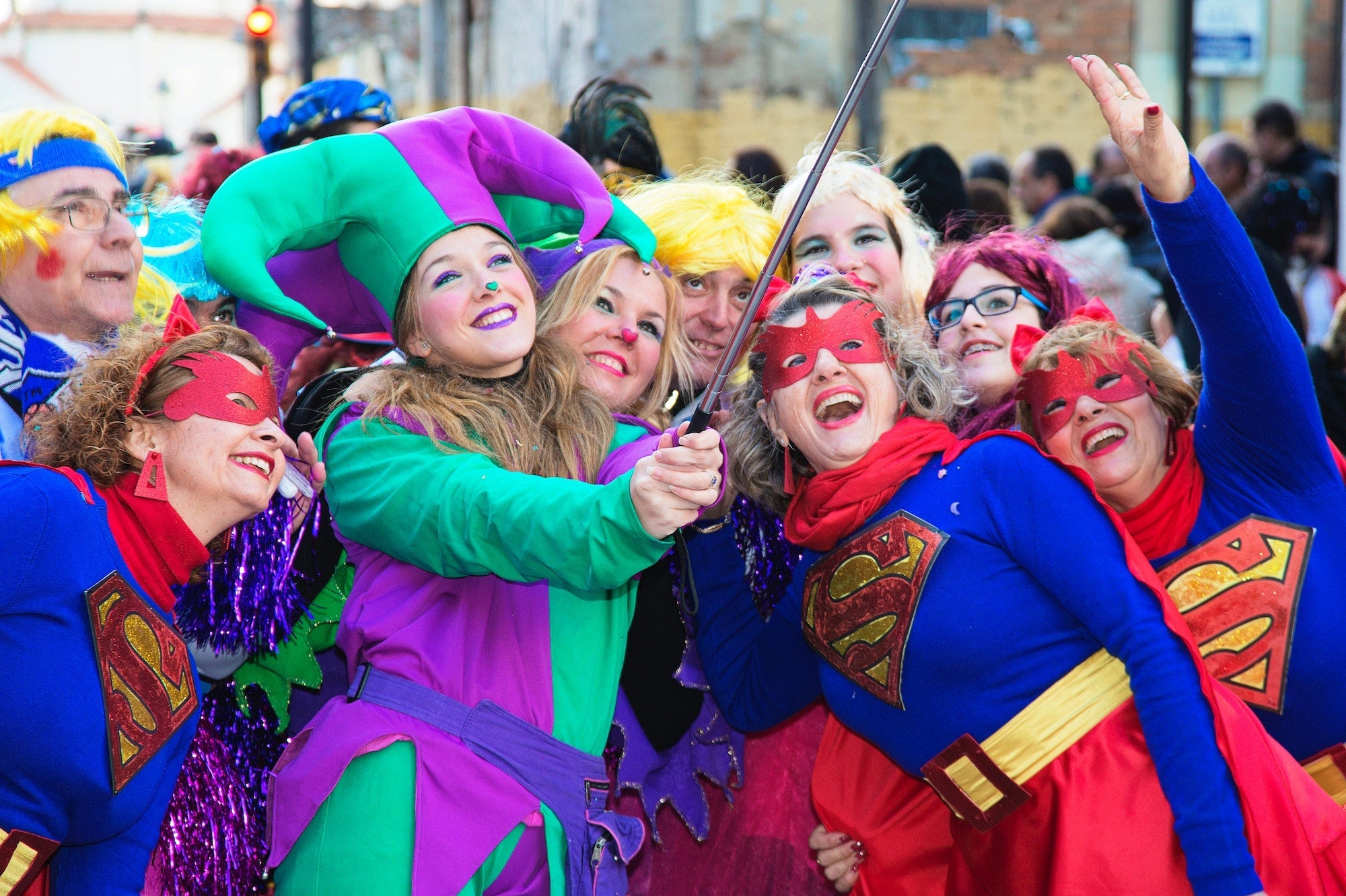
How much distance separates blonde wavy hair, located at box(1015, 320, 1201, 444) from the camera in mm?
2605

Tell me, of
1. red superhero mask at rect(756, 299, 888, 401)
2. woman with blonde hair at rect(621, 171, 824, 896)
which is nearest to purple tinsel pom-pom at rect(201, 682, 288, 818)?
woman with blonde hair at rect(621, 171, 824, 896)

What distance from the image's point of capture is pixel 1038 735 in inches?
89.4

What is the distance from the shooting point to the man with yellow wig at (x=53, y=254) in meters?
2.59

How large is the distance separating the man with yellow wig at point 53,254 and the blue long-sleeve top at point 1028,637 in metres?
1.53

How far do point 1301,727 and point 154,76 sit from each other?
121 feet

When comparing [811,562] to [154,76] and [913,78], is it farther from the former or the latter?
[154,76]

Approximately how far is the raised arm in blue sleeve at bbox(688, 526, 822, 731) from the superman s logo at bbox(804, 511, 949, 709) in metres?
0.16

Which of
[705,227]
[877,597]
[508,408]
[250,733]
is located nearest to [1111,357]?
[877,597]

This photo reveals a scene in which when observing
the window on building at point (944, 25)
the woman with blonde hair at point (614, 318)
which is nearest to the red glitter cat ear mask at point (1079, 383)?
the woman with blonde hair at point (614, 318)

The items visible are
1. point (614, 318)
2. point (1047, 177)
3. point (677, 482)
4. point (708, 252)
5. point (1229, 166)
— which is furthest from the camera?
point (1047, 177)

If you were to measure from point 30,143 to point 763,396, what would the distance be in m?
1.47

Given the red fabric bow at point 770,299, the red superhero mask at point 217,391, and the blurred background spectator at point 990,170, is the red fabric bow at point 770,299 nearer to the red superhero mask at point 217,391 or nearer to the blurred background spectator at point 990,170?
the red superhero mask at point 217,391

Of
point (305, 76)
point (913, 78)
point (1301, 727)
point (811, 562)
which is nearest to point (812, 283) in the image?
point (811, 562)

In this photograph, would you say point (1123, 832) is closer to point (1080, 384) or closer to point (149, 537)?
point (1080, 384)
